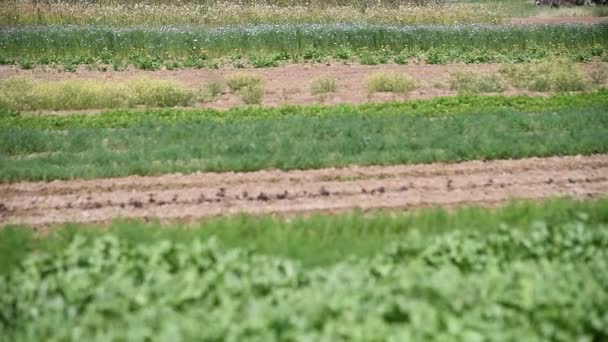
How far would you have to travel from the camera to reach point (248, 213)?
9.55 meters

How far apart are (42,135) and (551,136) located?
9.39 metres

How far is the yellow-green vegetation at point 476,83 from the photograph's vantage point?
17.5 m

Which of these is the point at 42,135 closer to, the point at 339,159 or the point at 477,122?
the point at 339,159

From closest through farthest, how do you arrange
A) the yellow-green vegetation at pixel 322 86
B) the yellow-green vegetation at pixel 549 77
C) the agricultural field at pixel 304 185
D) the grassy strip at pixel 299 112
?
the agricultural field at pixel 304 185 → the grassy strip at pixel 299 112 → the yellow-green vegetation at pixel 322 86 → the yellow-green vegetation at pixel 549 77

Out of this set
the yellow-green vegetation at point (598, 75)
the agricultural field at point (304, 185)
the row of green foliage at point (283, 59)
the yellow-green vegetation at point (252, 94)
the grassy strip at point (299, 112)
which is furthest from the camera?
the row of green foliage at point (283, 59)

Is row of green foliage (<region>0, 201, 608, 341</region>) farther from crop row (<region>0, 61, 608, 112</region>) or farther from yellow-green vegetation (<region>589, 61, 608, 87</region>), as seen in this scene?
yellow-green vegetation (<region>589, 61, 608, 87</region>)

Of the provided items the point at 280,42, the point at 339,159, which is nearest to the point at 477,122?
the point at 339,159

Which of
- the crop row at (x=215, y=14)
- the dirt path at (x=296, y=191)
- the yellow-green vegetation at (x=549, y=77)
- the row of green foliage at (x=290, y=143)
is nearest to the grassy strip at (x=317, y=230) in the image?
the dirt path at (x=296, y=191)

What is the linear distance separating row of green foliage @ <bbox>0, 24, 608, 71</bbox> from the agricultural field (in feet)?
0.29

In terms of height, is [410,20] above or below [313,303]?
below

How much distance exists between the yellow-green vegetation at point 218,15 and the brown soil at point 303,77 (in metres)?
7.23

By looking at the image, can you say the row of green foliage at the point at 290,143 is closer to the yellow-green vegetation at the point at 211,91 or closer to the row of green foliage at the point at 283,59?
the yellow-green vegetation at the point at 211,91

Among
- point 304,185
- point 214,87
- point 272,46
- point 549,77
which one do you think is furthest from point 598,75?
point 304,185

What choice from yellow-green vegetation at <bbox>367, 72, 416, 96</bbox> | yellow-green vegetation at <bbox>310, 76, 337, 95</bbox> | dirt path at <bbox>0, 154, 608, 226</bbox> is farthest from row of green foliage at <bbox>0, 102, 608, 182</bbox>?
yellow-green vegetation at <bbox>367, 72, 416, 96</bbox>
